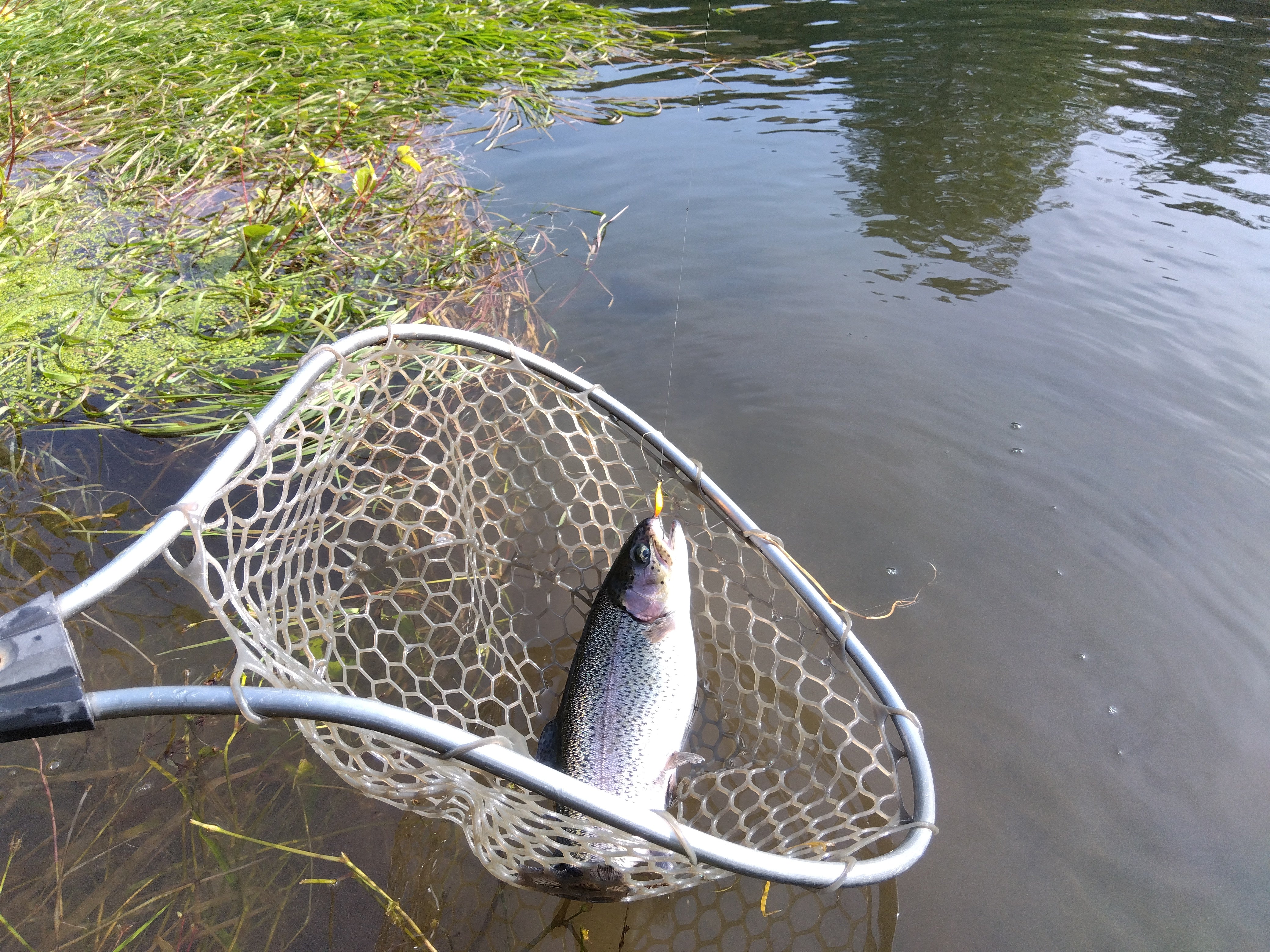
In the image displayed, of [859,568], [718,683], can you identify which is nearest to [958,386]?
[859,568]

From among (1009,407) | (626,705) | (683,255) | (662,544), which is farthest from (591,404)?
(683,255)

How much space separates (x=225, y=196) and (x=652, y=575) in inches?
201

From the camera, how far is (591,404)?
309 cm

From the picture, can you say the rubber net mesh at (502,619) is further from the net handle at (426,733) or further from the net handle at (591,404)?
the net handle at (426,733)

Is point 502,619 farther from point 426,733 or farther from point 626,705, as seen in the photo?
point 426,733

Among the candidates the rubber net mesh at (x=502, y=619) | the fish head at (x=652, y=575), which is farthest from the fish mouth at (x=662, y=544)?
the rubber net mesh at (x=502, y=619)

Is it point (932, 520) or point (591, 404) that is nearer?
point (591, 404)

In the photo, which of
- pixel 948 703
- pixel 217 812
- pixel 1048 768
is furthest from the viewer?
pixel 948 703

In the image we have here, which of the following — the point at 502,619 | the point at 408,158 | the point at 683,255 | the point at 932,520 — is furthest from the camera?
the point at 683,255

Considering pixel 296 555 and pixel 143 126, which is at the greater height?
pixel 143 126

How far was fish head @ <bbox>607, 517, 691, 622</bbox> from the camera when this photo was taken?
2674 mm

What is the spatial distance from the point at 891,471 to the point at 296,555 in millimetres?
2805

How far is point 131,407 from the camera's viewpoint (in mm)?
3980

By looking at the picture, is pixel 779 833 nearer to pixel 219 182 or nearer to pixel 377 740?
pixel 377 740
